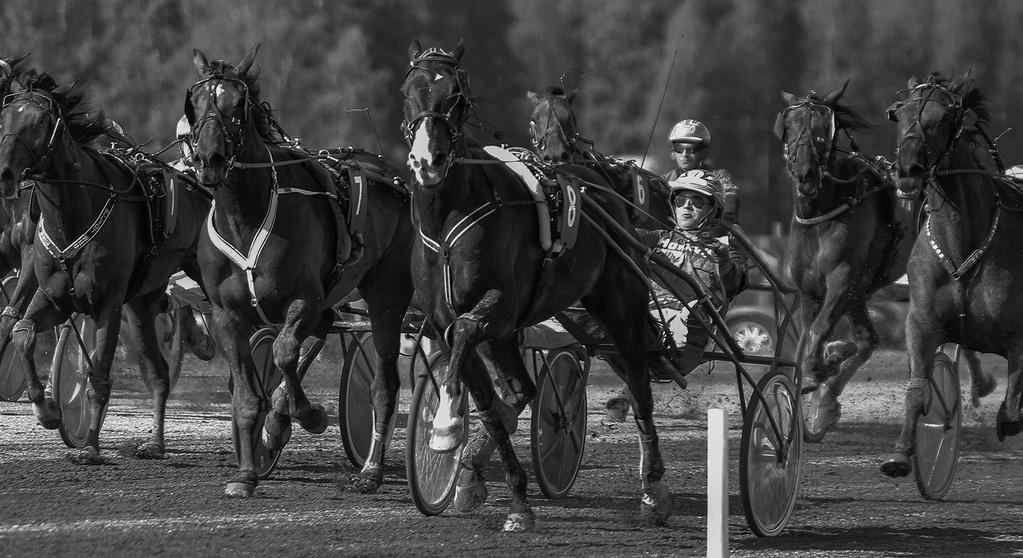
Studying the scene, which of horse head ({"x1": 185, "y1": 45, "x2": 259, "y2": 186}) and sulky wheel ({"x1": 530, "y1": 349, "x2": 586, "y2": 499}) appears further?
sulky wheel ({"x1": 530, "y1": 349, "x2": 586, "y2": 499})

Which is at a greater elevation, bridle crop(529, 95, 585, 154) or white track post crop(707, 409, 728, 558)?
bridle crop(529, 95, 585, 154)

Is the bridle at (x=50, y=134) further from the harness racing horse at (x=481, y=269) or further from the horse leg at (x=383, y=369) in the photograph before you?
the harness racing horse at (x=481, y=269)

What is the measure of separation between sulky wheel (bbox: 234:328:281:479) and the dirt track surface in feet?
0.42

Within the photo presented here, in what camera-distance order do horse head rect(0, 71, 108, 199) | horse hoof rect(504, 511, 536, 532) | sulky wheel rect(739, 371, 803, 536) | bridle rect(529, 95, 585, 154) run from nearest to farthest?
sulky wheel rect(739, 371, 803, 536)
horse hoof rect(504, 511, 536, 532)
horse head rect(0, 71, 108, 199)
bridle rect(529, 95, 585, 154)

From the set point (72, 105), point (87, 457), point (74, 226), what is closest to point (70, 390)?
point (87, 457)

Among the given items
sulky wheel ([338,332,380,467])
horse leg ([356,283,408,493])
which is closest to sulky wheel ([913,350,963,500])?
horse leg ([356,283,408,493])

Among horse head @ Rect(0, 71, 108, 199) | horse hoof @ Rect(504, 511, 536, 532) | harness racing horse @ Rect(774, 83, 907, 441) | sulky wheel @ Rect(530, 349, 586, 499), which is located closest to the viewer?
horse hoof @ Rect(504, 511, 536, 532)

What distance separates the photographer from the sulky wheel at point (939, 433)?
858 cm

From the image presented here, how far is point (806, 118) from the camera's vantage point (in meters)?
10.6

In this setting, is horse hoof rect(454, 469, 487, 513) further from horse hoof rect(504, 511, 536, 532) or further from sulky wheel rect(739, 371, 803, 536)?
sulky wheel rect(739, 371, 803, 536)

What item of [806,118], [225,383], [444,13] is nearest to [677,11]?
[444,13]

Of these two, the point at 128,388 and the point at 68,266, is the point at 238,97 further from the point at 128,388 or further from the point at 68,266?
the point at 128,388

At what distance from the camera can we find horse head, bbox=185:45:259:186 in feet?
25.2

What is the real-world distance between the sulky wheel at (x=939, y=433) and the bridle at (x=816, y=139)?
2097 millimetres
